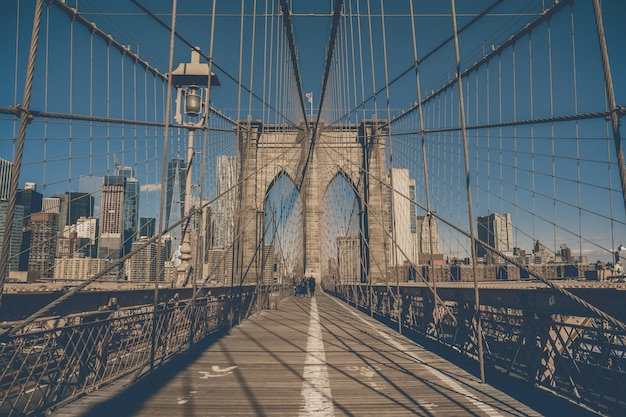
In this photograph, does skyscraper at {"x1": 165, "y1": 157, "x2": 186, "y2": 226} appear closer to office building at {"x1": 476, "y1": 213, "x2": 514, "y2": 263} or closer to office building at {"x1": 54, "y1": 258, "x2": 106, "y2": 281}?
office building at {"x1": 54, "y1": 258, "x2": 106, "y2": 281}

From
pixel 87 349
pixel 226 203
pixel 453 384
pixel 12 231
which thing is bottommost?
pixel 453 384

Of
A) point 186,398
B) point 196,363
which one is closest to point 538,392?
point 186,398

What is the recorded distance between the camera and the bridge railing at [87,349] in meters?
4.59

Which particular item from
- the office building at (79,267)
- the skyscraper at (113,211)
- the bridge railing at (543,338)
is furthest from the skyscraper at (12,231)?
the bridge railing at (543,338)

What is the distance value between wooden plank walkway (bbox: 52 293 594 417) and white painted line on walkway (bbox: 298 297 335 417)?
1 cm

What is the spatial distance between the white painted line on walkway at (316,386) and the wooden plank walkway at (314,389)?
1 centimetres

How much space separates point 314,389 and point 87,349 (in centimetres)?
505

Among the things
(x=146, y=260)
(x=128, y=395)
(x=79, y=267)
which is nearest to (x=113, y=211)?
(x=128, y=395)

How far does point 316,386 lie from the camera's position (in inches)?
206

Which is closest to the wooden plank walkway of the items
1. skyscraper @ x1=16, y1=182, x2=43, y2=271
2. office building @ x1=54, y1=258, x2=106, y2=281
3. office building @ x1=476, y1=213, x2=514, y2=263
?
office building @ x1=476, y1=213, x2=514, y2=263

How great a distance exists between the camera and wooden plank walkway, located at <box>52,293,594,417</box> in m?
4.32

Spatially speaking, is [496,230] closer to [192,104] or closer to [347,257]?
[347,257]

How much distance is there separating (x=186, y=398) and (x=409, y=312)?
8.23 m

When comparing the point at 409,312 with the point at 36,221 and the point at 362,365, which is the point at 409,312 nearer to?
the point at 362,365
